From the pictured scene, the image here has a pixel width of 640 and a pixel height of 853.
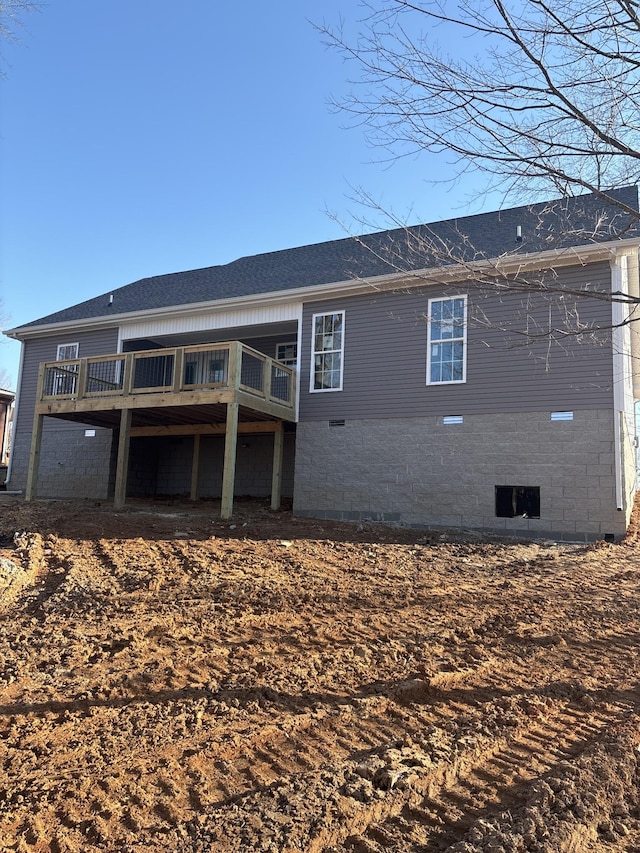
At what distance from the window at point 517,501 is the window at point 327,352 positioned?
4322mm

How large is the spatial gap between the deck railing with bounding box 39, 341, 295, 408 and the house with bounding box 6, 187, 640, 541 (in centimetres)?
6

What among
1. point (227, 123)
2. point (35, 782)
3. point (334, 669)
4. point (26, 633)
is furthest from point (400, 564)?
point (227, 123)

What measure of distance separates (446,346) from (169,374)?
8.80 metres

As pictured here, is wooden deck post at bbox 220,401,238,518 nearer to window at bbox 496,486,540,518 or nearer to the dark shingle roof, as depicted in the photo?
the dark shingle roof

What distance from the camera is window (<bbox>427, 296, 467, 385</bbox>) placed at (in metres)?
11.9

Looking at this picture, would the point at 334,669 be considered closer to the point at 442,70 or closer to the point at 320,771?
the point at 320,771

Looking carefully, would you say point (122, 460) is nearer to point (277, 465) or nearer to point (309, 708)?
point (277, 465)

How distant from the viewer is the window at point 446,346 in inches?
467

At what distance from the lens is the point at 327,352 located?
529 inches

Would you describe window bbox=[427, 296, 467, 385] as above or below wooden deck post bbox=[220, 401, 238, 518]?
above

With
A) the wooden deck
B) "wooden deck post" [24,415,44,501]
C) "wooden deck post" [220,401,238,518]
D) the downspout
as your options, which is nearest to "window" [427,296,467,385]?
the downspout

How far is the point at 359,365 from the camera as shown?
13.0m

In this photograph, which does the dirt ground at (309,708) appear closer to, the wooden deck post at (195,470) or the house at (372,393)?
the house at (372,393)

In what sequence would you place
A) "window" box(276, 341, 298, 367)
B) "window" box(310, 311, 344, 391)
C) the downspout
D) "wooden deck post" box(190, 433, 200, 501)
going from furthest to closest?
1. "window" box(276, 341, 298, 367)
2. "wooden deck post" box(190, 433, 200, 501)
3. "window" box(310, 311, 344, 391)
4. the downspout
